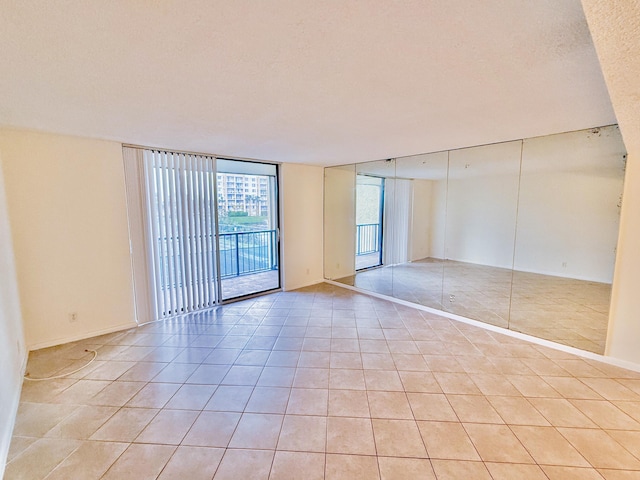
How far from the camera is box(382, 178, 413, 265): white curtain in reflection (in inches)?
177

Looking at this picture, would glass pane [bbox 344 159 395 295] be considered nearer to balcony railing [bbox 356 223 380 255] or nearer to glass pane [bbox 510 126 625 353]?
balcony railing [bbox 356 223 380 255]

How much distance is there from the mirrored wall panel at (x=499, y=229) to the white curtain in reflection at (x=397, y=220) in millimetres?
16

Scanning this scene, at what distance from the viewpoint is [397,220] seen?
4656 mm

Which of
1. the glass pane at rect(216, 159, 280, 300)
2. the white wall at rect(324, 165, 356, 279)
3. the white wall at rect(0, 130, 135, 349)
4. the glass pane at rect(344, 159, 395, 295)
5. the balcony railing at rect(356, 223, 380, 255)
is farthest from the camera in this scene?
the glass pane at rect(216, 159, 280, 300)

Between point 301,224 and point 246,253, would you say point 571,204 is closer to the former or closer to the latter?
point 301,224

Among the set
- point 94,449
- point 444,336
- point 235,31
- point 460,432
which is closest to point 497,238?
point 444,336

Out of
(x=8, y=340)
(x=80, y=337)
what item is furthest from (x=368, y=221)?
(x=8, y=340)

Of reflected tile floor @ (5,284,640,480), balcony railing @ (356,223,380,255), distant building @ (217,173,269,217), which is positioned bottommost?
reflected tile floor @ (5,284,640,480)

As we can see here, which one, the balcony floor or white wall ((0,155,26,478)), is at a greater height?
white wall ((0,155,26,478))

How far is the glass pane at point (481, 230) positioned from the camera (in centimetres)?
340

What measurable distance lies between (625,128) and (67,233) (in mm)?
4916

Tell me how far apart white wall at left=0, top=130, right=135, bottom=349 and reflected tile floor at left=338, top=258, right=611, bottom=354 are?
3.57m

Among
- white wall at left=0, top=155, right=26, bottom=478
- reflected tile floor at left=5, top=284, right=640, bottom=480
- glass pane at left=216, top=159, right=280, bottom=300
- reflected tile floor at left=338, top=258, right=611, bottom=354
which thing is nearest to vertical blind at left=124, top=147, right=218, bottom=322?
reflected tile floor at left=5, top=284, right=640, bottom=480

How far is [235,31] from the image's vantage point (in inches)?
45.1
